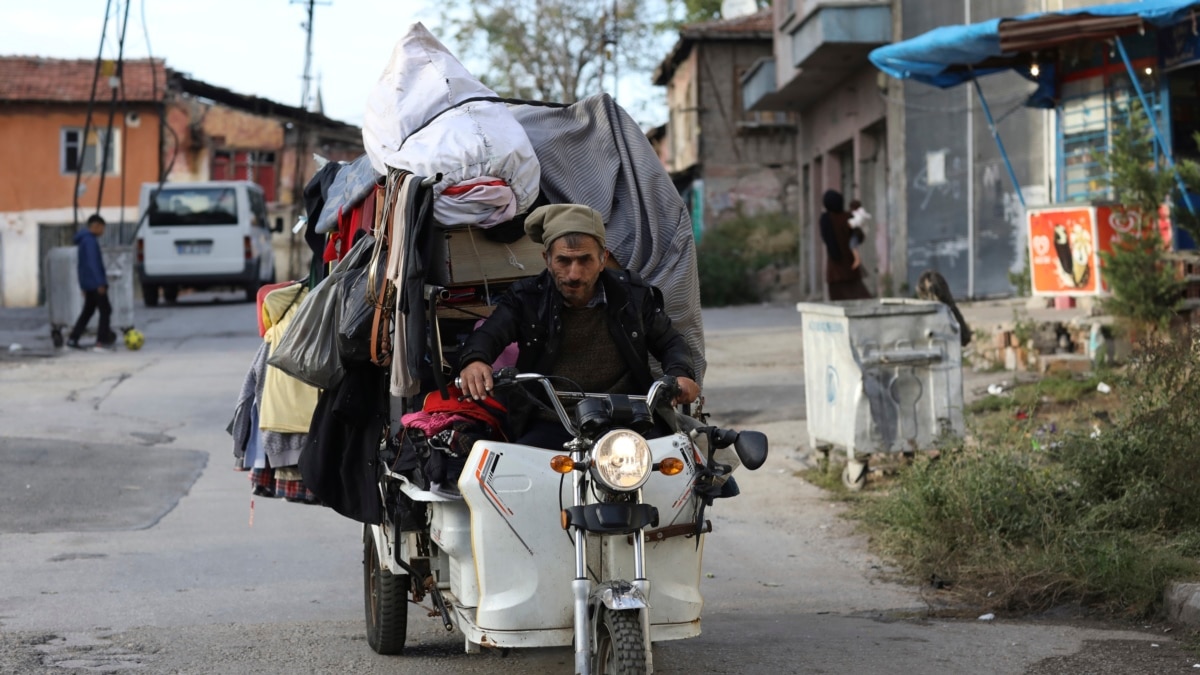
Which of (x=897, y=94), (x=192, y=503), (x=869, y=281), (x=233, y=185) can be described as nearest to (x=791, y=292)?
(x=869, y=281)

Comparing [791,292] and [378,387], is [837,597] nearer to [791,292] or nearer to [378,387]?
[378,387]

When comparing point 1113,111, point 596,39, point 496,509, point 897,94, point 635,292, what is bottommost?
point 496,509

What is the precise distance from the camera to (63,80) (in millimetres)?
42344

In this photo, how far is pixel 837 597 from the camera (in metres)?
6.64

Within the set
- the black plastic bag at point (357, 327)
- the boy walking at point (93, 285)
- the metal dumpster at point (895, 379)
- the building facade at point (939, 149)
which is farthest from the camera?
the building facade at point (939, 149)

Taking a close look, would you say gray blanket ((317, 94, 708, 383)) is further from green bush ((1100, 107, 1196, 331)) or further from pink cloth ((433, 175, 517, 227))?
green bush ((1100, 107, 1196, 331))

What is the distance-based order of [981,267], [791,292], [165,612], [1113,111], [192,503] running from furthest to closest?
[791,292] < [981,267] < [1113,111] < [192,503] < [165,612]

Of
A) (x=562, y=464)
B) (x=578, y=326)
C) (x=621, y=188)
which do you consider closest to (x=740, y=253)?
(x=621, y=188)

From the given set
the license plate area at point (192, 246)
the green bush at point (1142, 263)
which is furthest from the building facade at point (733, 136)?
the green bush at point (1142, 263)

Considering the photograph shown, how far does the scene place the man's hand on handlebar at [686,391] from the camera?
Result: 14.9 feet

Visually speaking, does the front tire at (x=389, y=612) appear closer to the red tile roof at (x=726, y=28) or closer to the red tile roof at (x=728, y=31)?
the red tile roof at (x=728, y=31)

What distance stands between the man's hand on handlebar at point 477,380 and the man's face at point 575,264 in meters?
0.44

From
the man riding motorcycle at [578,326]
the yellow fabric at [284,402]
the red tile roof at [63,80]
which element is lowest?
the yellow fabric at [284,402]

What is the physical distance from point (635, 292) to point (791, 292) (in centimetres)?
2777
